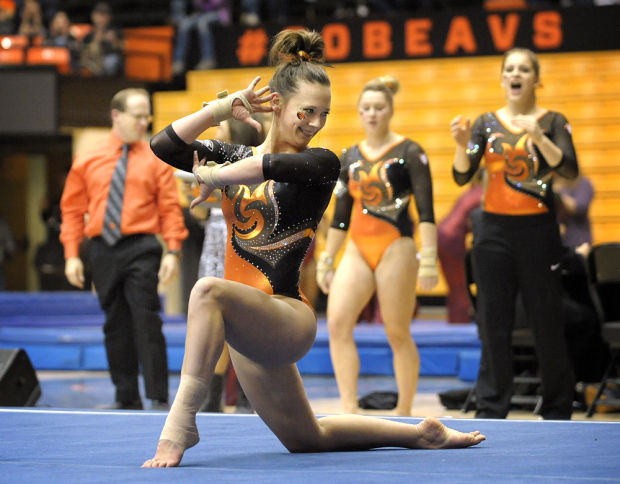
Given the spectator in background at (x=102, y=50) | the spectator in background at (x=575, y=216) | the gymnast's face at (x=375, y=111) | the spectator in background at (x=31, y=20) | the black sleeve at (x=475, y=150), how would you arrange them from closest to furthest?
the black sleeve at (x=475, y=150) < the gymnast's face at (x=375, y=111) < the spectator in background at (x=575, y=216) < the spectator in background at (x=102, y=50) < the spectator in background at (x=31, y=20)

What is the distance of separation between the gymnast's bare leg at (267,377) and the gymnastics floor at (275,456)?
5cm

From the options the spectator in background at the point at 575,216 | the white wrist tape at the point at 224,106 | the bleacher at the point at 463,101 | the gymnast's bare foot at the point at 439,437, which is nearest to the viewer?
the white wrist tape at the point at 224,106

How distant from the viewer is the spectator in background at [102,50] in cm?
1273

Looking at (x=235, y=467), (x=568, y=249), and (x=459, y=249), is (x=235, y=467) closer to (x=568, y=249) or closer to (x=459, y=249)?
(x=568, y=249)

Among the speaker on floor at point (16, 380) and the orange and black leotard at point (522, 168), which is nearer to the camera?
the orange and black leotard at point (522, 168)

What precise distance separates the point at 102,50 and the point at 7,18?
1.40 meters

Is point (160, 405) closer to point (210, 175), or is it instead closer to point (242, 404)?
point (242, 404)

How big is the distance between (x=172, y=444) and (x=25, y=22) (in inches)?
454

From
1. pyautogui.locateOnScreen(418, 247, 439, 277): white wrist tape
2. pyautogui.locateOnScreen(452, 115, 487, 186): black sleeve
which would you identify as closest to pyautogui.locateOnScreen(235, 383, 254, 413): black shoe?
pyautogui.locateOnScreen(418, 247, 439, 277): white wrist tape

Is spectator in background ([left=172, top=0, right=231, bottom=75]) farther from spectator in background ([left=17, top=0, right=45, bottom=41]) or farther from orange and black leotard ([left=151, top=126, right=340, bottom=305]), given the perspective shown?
orange and black leotard ([left=151, top=126, right=340, bottom=305])

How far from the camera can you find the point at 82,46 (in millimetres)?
12805

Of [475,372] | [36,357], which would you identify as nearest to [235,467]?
[475,372]

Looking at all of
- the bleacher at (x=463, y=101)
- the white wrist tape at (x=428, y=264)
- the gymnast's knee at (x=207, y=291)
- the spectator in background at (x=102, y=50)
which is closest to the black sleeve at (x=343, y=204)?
the white wrist tape at (x=428, y=264)

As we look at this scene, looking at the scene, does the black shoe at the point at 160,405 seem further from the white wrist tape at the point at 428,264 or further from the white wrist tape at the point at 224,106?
the white wrist tape at the point at 224,106
